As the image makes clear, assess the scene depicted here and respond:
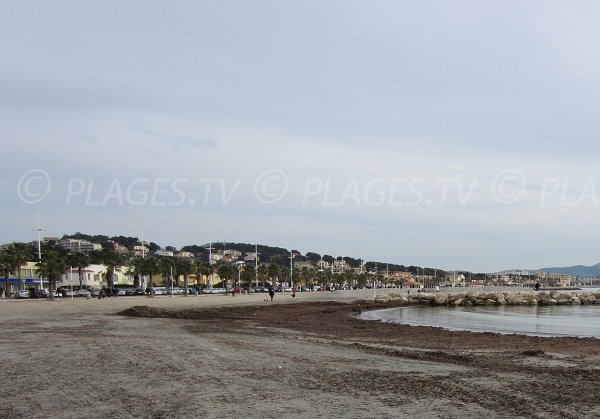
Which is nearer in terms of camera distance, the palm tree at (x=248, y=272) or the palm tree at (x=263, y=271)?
the palm tree at (x=248, y=272)

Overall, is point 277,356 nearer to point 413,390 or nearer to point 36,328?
point 413,390

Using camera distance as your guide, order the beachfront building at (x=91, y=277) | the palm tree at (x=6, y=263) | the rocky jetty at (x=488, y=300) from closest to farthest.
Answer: the rocky jetty at (x=488, y=300) → the palm tree at (x=6, y=263) → the beachfront building at (x=91, y=277)

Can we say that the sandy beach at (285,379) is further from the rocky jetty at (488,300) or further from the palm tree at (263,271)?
the palm tree at (263,271)

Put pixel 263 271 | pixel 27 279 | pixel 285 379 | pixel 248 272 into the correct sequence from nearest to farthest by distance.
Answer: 1. pixel 285 379
2. pixel 27 279
3. pixel 248 272
4. pixel 263 271

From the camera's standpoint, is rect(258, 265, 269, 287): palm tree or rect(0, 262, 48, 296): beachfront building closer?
rect(0, 262, 48, 296): beachfront building

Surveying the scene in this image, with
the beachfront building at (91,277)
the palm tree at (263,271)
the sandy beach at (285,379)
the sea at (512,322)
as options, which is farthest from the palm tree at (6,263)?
the sandy beach at (285,379)

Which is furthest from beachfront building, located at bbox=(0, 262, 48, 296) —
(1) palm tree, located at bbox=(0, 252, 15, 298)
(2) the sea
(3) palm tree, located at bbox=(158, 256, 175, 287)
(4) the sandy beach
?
(4) the sandy beach

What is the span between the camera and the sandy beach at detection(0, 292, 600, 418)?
8961 millimetres

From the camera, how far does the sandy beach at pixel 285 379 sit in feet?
29.4

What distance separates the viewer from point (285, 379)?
1152cm

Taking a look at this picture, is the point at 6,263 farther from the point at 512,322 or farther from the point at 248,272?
the point at 512,322

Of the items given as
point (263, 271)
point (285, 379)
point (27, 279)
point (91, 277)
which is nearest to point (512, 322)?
point (285, 379)

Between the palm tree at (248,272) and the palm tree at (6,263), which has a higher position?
the palm tree at (6,263)

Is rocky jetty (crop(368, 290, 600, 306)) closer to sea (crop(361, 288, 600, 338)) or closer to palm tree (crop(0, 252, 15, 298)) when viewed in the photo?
sea (crop(361, 288, 600, 338))
